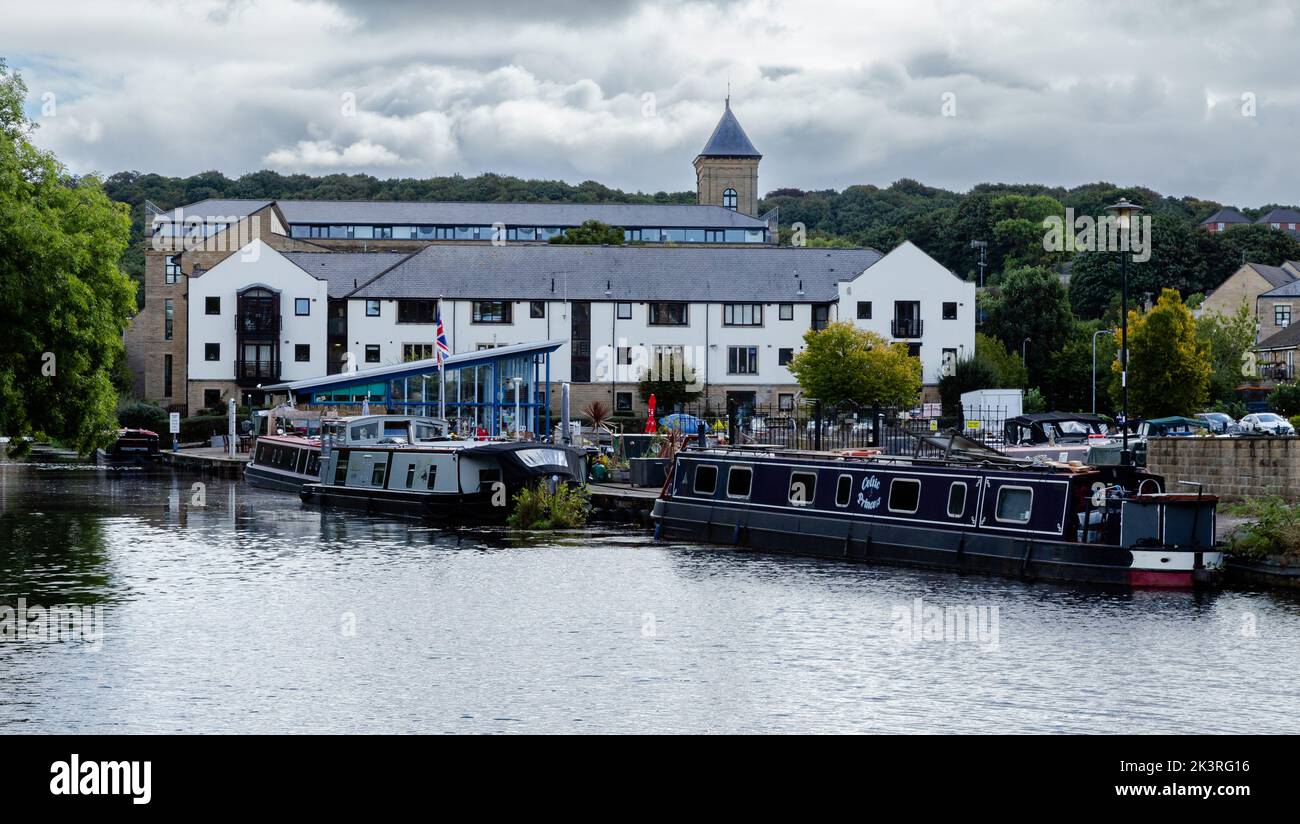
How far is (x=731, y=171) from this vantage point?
463 ft

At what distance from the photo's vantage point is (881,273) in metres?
85.9

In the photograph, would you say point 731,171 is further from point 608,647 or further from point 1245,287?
point 608,647

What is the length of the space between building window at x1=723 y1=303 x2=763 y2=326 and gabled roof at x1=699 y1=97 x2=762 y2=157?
56.0 m

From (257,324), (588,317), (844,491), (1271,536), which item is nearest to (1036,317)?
(588,317)

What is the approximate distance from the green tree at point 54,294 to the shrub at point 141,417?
43.4 meters

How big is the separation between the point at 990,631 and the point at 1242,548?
674 cm

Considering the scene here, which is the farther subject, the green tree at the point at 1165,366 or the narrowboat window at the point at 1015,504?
the green tree at the point at 1165,366

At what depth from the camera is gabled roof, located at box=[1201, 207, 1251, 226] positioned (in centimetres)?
18668

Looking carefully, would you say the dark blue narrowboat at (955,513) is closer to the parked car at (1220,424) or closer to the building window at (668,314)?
the parked car at (1220,424)

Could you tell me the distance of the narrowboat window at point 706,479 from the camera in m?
36.0

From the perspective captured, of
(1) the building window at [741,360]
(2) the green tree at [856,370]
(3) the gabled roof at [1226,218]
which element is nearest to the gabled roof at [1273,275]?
(1) the building window at [741,360]

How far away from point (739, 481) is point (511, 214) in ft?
304

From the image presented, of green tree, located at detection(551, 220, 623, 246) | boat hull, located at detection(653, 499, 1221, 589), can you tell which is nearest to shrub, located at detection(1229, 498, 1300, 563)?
boat hull, located at detection(653, 499, 1221, 589)

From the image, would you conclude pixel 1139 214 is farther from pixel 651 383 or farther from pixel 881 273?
pixel 651 383
